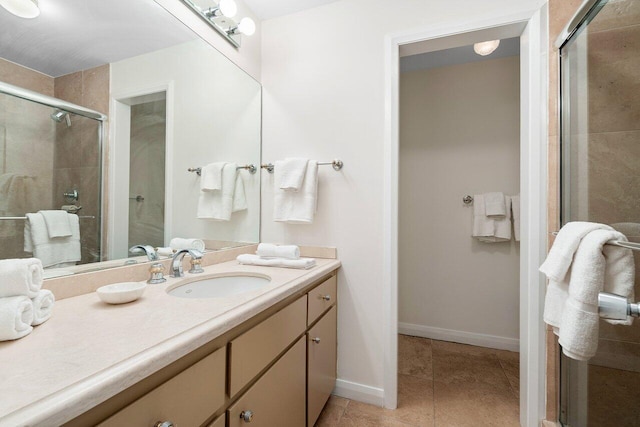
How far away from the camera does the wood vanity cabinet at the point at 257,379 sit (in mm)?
532

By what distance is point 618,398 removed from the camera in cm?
104

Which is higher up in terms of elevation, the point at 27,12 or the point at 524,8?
the point at 524,8

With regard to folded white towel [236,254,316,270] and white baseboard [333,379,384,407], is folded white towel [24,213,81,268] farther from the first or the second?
white baseboard [333,379,384,407]

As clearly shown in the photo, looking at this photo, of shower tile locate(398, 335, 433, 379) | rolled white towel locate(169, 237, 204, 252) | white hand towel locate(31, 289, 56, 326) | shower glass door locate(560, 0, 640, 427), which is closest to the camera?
white hand towel locate(31, 289, 56, 326)

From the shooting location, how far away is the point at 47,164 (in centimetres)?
83

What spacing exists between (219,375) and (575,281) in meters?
1.09

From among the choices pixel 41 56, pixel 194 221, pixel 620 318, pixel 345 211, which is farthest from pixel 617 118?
pixel 41 56

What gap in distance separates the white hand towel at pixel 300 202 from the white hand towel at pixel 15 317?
1.11 meters

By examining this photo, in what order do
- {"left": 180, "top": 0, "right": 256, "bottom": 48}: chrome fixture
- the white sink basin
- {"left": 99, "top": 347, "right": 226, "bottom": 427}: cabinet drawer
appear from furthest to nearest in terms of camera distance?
{"left": 180, "top": 0, "right": 256, "bottom": 48}: chrome fixture, the white sink basin, {"left": 99, "top": 347, "right": 226, "bottom": 427}: cabinet drawer

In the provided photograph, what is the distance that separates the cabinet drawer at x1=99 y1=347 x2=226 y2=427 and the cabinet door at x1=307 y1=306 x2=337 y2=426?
0.56 m

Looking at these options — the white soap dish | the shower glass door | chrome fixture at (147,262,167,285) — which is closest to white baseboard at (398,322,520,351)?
the shower glass door

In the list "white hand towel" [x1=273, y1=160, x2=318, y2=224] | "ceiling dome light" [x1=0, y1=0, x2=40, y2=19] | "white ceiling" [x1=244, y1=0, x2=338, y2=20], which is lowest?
"white hand towel" [x1=273, y1=160, x2=318, y2=224]

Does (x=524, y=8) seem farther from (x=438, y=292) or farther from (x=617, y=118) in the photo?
(x=438, y=292)

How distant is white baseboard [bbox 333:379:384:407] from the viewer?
4.85 ft
